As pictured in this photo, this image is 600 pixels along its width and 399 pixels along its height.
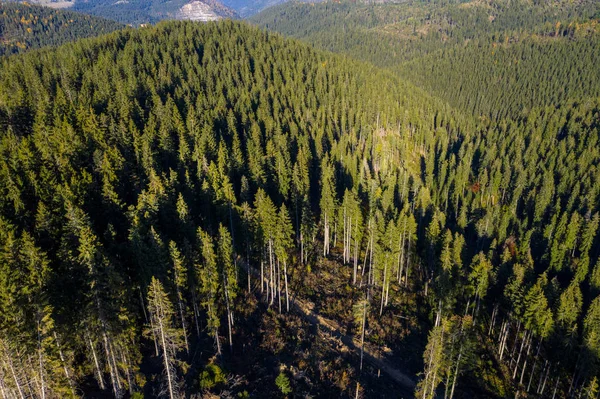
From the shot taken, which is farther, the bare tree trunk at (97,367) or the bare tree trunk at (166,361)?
the bare tree trunk at (97,367)

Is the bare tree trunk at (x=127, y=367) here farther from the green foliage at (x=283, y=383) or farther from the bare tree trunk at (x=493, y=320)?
the bare tree trunk at (x=493, y=320)

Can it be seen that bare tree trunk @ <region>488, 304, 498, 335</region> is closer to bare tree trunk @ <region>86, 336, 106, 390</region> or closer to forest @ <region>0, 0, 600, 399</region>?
forest @ <region>0, 0, 600, 399</region>

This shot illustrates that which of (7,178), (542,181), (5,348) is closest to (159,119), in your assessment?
(7,178)

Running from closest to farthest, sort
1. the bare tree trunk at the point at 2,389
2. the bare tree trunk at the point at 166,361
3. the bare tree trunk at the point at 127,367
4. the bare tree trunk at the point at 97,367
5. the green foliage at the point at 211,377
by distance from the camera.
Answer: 1. the bare tree trunk at the point at 2,389
2. the bare tree trunk at the point at 166,361
3. the bare tree trunk at the point at 97,367
4. the bare tree trunk at the point at 127,367
5. the green foliage at the point at 211,377

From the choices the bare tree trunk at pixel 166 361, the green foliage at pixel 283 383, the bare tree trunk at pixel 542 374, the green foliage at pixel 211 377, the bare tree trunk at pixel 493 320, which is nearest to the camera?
the bare tree trunk at pixel 166 361

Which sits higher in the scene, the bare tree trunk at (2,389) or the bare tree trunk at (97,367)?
the bare tree trunk at (2,389)

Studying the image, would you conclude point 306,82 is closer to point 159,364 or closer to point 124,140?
point 124,140

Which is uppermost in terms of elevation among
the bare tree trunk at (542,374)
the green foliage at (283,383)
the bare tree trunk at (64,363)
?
the bare tree trunk at (64,363)

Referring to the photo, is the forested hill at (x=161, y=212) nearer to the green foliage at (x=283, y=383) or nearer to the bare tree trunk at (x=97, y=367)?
the bare tree trunk at (x=97, y=367)

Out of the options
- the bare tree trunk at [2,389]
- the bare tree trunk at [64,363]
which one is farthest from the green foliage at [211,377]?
the bare tree trunk at [2,389]

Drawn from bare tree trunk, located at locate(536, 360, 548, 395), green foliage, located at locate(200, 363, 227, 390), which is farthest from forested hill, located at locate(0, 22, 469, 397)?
bare tree trunk, located at locate(536, 360, 548, 395)

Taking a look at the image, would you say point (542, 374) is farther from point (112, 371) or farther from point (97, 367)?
point (97, 367)
